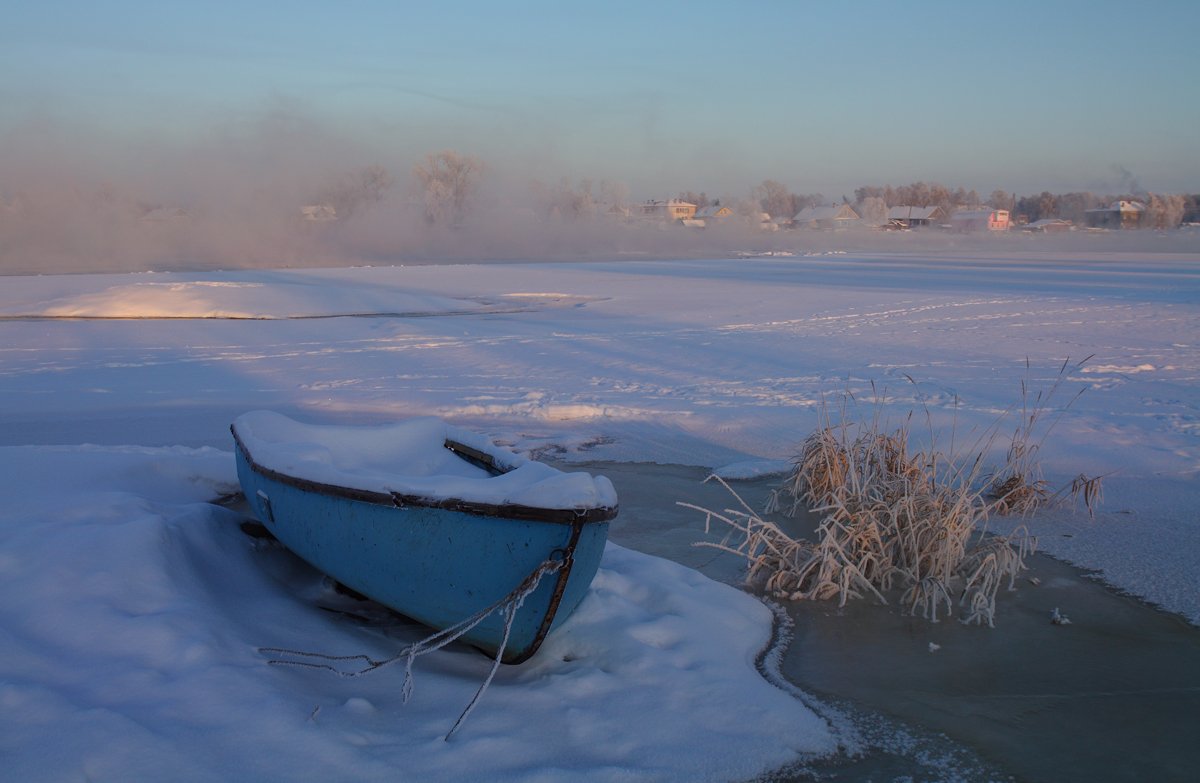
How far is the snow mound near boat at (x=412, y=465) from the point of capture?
3697mm

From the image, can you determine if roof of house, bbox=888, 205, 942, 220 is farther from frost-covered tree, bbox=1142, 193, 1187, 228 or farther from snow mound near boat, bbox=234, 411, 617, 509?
snow mound near boat, bbox=234, 411, 617, 509

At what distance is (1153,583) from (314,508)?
4308mm

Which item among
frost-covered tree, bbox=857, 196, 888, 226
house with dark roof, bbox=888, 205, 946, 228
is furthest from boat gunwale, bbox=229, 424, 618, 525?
frost-covered tree, bbox=857, 196, 888, 226

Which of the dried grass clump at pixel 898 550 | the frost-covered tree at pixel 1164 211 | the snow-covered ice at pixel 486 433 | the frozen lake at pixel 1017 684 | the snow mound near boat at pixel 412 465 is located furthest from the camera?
Result: the frost-covered tree at pixel 1164 211

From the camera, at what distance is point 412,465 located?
5355 millimetres

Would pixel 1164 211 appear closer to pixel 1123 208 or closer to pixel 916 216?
pixel 1123 208

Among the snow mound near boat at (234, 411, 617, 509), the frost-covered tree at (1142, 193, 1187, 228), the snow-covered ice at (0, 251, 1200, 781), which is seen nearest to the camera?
the snow-covered ice at (0, 251, 1200, 781)

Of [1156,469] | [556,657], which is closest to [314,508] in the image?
[556,657]

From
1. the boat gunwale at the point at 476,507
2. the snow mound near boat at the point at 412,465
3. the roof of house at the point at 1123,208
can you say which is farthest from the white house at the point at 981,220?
the boat gunwale at the point at 476,507

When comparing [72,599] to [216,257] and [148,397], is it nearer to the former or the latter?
[148,397]

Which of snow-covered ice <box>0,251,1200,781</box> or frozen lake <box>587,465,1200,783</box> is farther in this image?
frozen lake <box>587,465,1200,783</box>

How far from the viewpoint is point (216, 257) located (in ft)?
160

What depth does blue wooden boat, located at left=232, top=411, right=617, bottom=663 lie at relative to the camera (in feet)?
12.1

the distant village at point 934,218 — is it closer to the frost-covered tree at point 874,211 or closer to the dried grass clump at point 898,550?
the frost-covered tree at point 874,211
